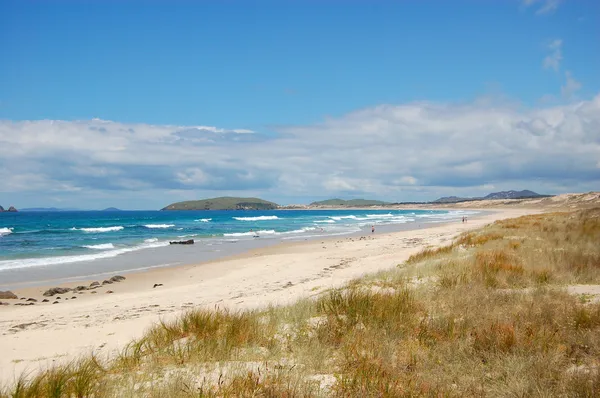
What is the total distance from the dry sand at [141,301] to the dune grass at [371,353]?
1905mm

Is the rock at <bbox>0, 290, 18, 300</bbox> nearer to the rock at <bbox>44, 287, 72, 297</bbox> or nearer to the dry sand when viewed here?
the dry sand

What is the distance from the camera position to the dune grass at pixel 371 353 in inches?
177

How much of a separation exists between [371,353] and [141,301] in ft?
33.9

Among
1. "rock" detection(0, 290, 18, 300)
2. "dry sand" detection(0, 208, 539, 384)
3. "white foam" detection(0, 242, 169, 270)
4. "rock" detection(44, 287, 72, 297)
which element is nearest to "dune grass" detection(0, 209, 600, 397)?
"dry sand" detection(0, 208, 539, 384)

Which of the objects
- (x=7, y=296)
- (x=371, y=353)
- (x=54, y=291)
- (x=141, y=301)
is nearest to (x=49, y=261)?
(x=54, y=291)

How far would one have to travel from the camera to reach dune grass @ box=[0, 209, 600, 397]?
4.49 metres

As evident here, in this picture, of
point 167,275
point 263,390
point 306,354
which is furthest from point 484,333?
point 167,275

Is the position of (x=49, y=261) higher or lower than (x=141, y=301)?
higher

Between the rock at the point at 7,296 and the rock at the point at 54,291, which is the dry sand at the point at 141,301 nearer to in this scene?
the rock at the point at 54,291

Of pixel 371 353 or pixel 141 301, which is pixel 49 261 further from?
pixel 371 353

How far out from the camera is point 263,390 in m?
4.38

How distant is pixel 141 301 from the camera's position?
1377 cm

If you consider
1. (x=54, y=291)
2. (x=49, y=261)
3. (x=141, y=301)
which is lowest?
(x=141, y=301)

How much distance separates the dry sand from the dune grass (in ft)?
6.25
